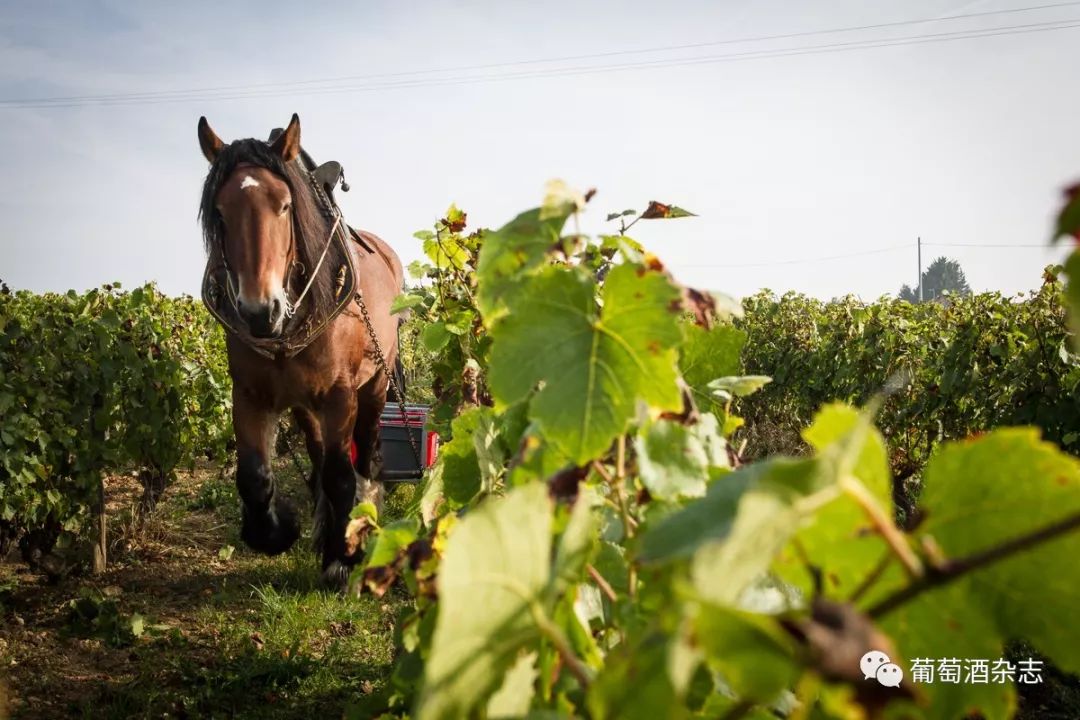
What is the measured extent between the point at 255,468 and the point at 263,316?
123cm

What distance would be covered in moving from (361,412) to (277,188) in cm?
230

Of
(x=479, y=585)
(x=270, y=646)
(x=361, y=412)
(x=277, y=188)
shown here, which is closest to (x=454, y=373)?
(x=277, y=188)

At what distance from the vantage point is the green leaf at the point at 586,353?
732 millimetres

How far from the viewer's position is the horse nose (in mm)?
3295

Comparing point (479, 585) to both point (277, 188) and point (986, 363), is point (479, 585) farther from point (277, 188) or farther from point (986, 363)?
point (986, 363)

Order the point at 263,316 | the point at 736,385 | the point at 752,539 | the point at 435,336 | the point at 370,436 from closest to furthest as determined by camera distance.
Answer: the point at 752,539 < the point at 736,385 < the point at 435,336 < the point at 263,316 < the point at 370,436

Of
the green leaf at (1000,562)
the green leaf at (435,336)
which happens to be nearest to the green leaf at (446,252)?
the green leaf at (435,336)

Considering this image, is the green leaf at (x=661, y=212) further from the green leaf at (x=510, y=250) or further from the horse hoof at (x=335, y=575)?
the horse hoof at (x=335, y=575)

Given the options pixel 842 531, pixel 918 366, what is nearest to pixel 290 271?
pixel 842 531

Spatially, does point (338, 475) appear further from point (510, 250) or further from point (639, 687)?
point (639, 687)

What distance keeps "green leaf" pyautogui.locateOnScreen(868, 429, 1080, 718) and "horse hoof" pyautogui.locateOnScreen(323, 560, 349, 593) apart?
14.5 feet

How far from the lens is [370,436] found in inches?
221

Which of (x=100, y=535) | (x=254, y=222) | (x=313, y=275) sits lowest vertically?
(x=100, y=535)

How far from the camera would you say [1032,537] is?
406 millimetres
